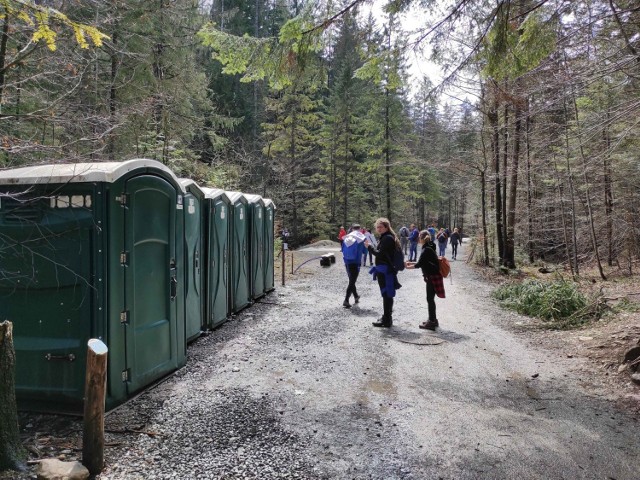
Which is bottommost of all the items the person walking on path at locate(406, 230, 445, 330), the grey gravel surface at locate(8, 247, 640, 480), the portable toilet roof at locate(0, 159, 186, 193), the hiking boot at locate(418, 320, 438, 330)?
the grey gravel surface at locate(8, 247, 640, 480)

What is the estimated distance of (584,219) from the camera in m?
15.7

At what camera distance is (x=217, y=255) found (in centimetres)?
706

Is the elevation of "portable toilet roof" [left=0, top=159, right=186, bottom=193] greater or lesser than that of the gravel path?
greater

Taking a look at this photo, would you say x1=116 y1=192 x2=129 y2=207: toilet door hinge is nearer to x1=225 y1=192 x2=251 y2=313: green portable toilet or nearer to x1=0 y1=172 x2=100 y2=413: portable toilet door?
x1=0 y1=172 x2=100 y2=413: portable toilet door

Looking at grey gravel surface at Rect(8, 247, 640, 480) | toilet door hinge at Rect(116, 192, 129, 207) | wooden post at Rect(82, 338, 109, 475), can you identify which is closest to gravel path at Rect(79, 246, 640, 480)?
grey gravel surface at Rect(8, 247, 640, 480)

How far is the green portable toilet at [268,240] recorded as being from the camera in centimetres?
968

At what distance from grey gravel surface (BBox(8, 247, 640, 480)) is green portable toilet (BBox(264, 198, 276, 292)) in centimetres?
315

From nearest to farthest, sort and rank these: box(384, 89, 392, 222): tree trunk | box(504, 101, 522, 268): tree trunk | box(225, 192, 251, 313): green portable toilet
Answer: box(225, 192, 251, 313): green portable toilet
box(504, 101, 522, 268): tree trunk
box(384, 89, 392, 222): tree trunk

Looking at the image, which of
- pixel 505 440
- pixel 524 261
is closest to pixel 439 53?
pixel 505 440

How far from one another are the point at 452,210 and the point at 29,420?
65868mm

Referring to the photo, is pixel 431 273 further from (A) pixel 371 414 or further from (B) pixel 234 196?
(B) pixel 234 196

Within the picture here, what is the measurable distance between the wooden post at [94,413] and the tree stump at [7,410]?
451 mm

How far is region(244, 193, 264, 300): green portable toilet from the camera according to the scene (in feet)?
28.8

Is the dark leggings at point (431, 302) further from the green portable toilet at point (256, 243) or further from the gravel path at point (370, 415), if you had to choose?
the green portable toilet at point (256, 243)
